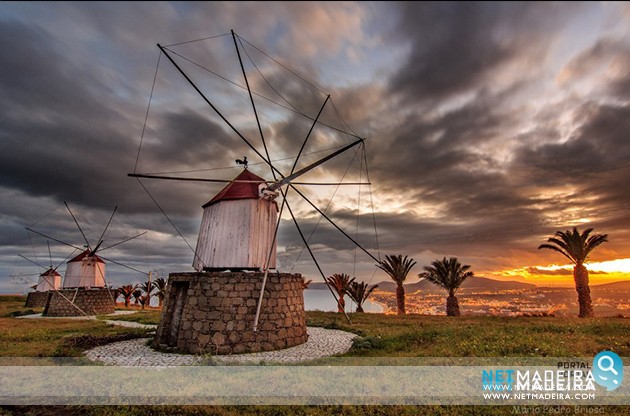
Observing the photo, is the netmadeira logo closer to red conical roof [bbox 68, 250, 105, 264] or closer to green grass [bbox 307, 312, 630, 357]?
green grass [bbox 307, 312, 630, 357]

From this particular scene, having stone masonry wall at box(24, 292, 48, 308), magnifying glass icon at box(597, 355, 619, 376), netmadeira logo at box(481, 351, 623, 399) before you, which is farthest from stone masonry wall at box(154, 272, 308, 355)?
stone masonry wall at box(24, 292, 48, 308)

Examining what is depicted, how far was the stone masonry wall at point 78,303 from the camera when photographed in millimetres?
35094

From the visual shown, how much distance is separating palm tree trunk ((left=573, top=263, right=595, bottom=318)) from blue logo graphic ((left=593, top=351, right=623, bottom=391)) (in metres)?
26.6

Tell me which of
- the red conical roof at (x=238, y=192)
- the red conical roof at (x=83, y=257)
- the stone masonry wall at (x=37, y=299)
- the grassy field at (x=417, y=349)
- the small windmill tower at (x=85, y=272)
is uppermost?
the red conical roof at (x=238, y=192)

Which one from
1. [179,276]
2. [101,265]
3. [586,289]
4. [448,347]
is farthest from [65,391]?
[586,289]

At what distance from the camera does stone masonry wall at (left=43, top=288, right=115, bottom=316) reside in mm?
35094

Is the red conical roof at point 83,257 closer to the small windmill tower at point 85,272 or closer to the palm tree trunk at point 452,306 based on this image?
the small windmill tower at point 85,272

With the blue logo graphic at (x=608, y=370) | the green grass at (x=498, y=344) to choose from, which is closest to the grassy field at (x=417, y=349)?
the green grass at (x=498, y=344)

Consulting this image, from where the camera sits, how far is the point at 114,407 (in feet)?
24.9

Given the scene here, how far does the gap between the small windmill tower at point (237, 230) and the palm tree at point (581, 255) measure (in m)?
31.3

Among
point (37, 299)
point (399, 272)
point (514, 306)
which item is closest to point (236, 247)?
point (399, 272)

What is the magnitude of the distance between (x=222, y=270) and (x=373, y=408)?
35.5ft

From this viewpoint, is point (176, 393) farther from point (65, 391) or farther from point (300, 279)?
point (300, 279)

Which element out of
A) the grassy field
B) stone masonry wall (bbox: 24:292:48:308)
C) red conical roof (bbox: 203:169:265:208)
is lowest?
stone masonry wall (bbox: 24:292:48:308)
